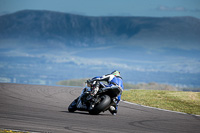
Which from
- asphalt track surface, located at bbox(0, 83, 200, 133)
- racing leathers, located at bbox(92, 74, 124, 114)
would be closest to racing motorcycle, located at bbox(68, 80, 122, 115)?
racing leathers, located at bbox(92, 74, 124, 114)

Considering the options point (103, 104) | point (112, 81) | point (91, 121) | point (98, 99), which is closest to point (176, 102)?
point (112, 81)

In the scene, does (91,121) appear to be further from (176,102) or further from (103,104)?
(176,102)

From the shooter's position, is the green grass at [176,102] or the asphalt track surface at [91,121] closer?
the asphalt track surface at [91,121]

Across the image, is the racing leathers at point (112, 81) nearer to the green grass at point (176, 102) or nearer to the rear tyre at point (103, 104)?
the rear tyre at point (103, 104)

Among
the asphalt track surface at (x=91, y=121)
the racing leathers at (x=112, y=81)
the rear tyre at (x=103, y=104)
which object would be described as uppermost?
the racing leathers at (x=112, y=81)

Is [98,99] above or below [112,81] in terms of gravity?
below

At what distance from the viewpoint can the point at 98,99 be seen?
14641 millimetres

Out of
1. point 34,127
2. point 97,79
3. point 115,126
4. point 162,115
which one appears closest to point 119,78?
point 97,79

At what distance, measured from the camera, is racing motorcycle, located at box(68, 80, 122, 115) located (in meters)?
14.5

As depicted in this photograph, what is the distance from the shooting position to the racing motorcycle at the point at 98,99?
47.4ft

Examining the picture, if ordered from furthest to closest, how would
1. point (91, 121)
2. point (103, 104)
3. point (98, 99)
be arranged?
point (98, 99)
point (103, 104)
point (91, 121)

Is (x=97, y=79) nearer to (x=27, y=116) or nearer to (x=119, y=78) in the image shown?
(x=119, y=78)

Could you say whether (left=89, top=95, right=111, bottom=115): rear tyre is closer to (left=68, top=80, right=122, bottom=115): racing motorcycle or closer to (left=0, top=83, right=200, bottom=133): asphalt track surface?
(left=68, top=80, right=122, bottom=115): racing motorcycle

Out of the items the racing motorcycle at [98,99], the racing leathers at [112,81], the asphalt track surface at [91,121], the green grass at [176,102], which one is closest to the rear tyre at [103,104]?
the racing motorcycle at [98,99]
